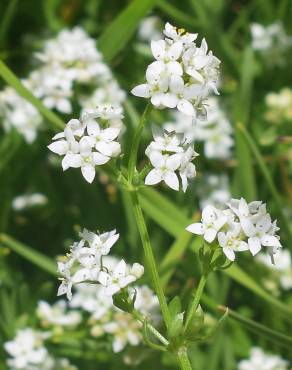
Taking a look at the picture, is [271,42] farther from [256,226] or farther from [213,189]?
[256,226]

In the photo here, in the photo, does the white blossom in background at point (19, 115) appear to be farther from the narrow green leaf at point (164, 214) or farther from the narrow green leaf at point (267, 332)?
the narrow green leaf at point (267, 332)

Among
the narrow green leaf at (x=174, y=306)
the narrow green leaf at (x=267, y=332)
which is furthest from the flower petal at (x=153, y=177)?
the narrow green leaf at (x=267, y=332)

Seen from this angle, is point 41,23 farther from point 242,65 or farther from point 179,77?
point 179,77

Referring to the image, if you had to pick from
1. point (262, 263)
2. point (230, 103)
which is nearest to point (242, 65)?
point (230, 103)

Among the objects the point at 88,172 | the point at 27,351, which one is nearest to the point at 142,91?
the point at 88,172

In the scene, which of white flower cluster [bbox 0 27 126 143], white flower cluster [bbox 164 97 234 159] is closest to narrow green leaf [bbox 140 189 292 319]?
white flower cluster [bbox 0 27 126 143]

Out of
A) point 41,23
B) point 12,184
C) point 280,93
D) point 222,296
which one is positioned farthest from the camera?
point 41,23
